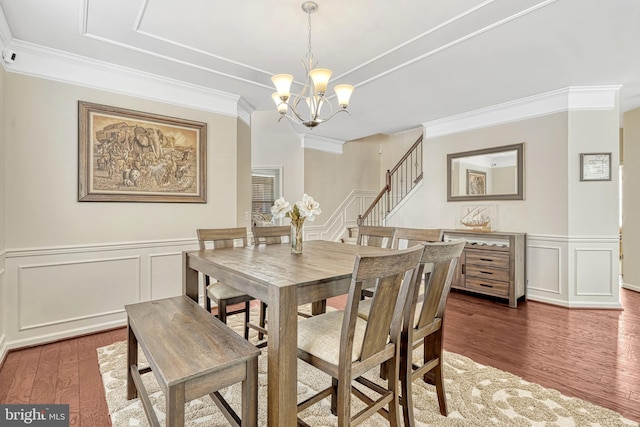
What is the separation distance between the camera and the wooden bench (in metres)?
1.29

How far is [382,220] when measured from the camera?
670 centimetres

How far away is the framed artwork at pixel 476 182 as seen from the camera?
4650 mm

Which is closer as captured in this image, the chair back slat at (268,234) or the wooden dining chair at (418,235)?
the wooden dining chair at (418,235)

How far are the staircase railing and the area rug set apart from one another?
448cm

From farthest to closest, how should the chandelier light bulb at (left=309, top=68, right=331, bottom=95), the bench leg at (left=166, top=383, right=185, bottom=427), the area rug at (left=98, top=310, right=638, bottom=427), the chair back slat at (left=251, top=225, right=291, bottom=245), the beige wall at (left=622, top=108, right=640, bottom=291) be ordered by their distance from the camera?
the beige wall at (left=622, top=108, right=640, bottom=291), the chair back slat at (left=251, top=225, right=291, bottom=245), the chandelier light bulb at (left=309, top=68, right=331, bottom=95), the area rug at (left=98, top=310, right=638, bottom=427), the bench leg at (left=166, top=383, right=185, bottom=427)

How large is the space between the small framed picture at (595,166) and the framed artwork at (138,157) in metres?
4.57

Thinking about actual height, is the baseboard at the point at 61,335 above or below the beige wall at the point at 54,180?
below

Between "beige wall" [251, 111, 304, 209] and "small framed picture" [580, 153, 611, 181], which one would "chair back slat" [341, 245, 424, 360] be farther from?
"beige wall" [251, 111, 304, 209]

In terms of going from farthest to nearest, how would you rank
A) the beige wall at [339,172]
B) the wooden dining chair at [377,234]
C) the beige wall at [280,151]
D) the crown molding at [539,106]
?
the beige wall at [339,172]
the beige wall at [280,151]
the crown molding at [539,106]
the wooden dining chair at [377,234]

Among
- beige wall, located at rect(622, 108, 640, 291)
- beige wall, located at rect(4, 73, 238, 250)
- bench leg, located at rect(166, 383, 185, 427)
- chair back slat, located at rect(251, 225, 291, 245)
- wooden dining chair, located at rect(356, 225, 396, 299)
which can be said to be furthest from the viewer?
beige wall, located at rect(622, 108, 640, 291)

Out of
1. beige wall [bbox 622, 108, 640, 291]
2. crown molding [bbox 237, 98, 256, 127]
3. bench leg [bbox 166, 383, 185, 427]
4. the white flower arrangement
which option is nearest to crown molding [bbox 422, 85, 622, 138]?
beige wall [bbox 622, 108, 640, 291]

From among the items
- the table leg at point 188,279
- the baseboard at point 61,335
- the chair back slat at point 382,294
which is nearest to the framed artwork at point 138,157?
the baseboard at point 61,335

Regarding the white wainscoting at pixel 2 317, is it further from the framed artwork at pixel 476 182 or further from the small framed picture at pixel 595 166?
the small framed picture at pixel 595 166

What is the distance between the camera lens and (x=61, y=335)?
293 centimetres
